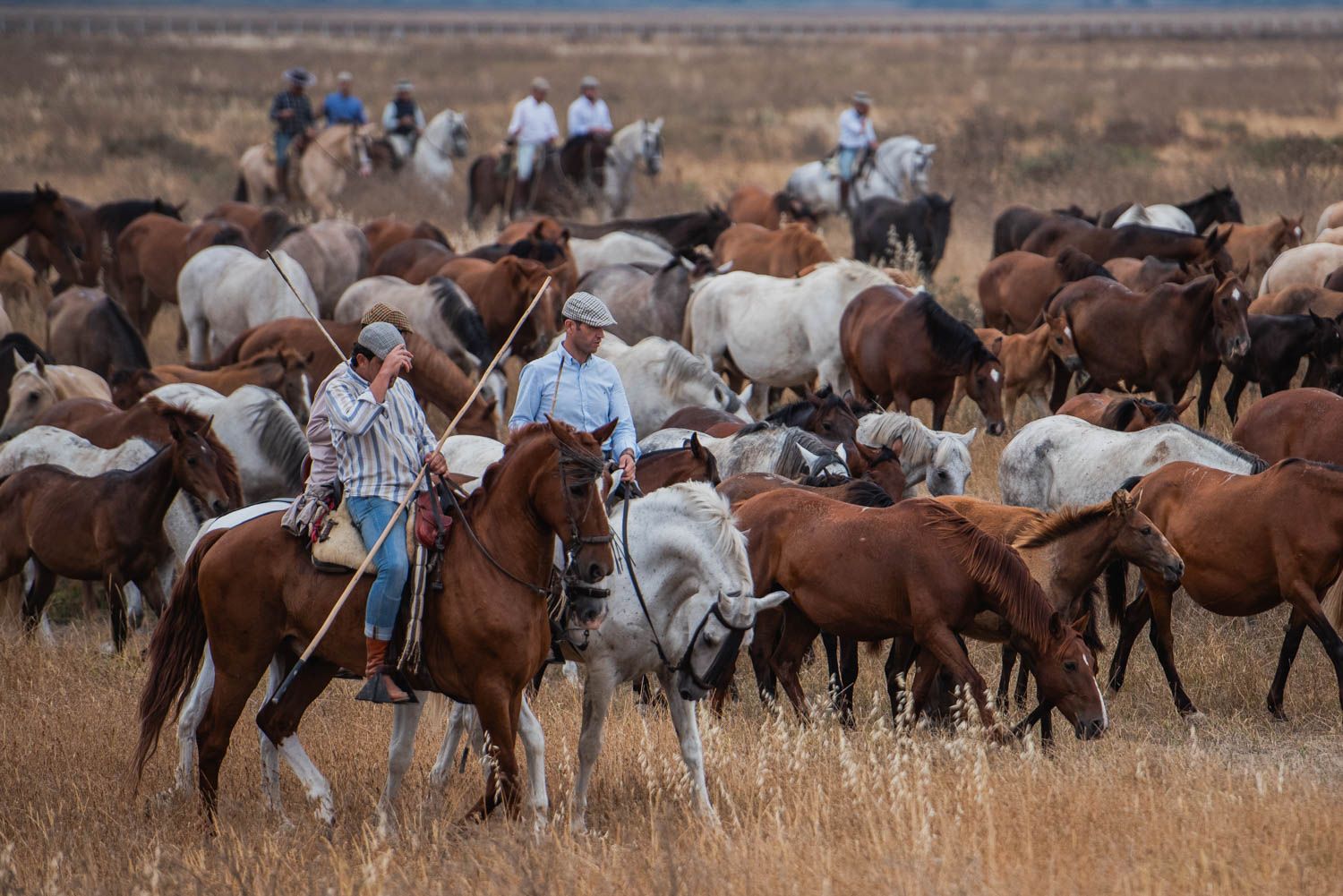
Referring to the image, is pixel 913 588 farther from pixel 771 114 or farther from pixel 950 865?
pixel 771 114

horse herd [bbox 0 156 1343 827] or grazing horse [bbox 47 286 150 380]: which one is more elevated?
horse herd [bbox 0 156 1343 827]

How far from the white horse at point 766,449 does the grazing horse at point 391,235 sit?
10.3 metres

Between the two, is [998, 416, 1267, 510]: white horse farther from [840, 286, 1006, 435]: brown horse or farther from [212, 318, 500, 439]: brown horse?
[212, 318, 500, 439]: brown horse

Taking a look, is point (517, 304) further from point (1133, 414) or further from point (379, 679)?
point (379, 679)

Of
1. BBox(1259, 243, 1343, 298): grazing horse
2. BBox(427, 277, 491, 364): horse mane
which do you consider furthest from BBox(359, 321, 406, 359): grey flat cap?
BBox(1259, 243, 1343, 298): grazing horse

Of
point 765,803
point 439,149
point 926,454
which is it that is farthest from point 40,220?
point 765,803

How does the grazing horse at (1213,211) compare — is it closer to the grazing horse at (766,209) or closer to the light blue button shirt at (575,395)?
the grazing horse at (766,209)

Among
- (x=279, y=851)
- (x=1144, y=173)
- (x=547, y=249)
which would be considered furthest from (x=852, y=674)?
(x=1144, y=173)

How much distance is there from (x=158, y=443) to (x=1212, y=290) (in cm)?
844

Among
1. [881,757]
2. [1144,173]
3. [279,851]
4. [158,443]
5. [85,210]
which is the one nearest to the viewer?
[279,851]

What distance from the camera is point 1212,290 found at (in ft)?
40.2

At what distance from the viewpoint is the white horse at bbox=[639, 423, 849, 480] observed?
9.83m

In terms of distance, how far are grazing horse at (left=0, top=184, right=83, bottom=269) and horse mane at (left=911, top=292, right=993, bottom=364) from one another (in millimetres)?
10858

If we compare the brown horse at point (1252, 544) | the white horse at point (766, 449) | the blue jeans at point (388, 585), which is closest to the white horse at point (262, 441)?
the white horse at point (766, 449)
